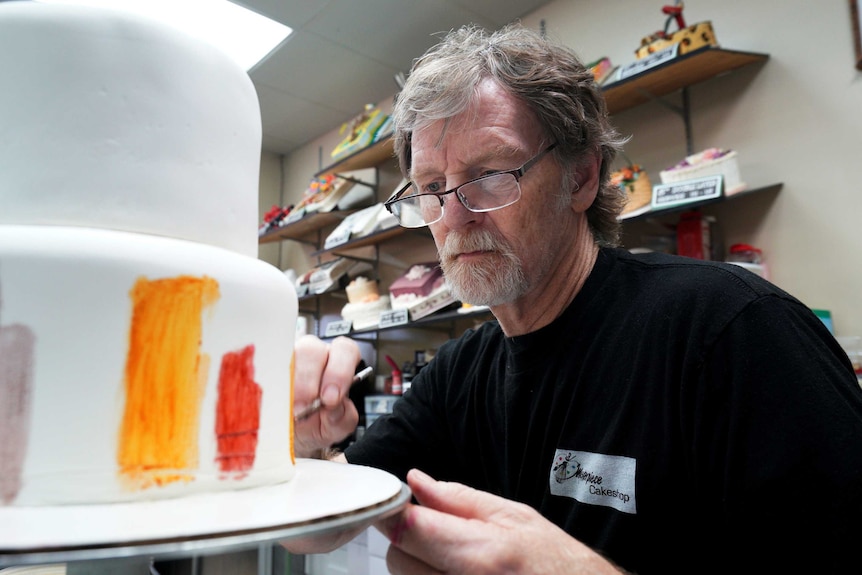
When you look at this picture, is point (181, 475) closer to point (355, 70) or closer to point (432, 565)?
point (432, 565)

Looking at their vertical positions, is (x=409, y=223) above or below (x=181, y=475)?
above

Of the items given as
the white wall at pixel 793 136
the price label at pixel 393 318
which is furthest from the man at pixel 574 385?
the price label at pixel 393 318

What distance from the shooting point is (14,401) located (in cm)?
53

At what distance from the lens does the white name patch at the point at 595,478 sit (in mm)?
982

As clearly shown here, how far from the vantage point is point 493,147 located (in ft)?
4.13

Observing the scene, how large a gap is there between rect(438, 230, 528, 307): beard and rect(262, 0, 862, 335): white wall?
4.37 feet

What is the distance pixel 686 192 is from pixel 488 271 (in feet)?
3.74

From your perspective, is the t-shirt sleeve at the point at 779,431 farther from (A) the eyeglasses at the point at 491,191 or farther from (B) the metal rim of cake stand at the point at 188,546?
(B) the metal rim of cake stand at the point at 188,546

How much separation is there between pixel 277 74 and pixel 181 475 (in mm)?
3545

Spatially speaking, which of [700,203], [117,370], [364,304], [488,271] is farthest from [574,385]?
[364,304]

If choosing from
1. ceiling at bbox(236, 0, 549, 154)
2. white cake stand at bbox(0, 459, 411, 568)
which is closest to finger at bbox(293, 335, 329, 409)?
white cake stand at bbox(0, 459, 411, 568)

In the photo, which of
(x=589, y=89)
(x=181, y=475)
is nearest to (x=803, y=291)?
(x=589, y=89)

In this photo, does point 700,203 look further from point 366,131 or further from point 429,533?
point 366,131

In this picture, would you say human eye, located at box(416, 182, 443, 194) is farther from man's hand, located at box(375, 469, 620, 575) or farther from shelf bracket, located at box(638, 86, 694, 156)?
shelf bracket, located at box(638, 86, 694, 156)
